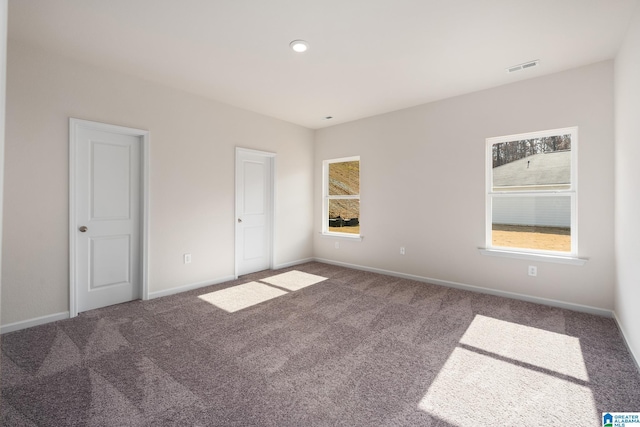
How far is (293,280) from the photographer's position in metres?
4.58

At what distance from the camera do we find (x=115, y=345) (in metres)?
2.57

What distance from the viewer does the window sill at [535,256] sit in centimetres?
331

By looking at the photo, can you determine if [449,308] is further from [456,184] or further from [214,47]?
[214,47]

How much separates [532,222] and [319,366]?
3115 millimetres

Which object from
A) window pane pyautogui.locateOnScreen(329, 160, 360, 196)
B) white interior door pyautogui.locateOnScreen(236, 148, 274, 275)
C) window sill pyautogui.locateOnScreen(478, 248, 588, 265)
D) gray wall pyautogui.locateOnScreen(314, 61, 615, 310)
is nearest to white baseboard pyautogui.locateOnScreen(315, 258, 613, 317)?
gray wall pyautogui.locateOnScreen(314, 61, 615, 310)

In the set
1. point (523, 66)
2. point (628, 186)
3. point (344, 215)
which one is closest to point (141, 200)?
point (344, 215)

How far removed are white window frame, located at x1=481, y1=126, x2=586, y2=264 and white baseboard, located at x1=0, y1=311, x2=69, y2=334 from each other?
4.91 m

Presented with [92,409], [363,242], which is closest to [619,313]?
[363,242]

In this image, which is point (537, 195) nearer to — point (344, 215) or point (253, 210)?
point (344, 215)

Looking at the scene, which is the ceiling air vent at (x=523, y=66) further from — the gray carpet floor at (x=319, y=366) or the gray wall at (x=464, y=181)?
the gray carpet floor at (x=319, y=366)

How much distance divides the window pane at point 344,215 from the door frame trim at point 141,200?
3253 millimetres

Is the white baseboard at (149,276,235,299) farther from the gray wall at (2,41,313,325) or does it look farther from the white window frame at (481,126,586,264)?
the white window frame at (481,126,586,264)

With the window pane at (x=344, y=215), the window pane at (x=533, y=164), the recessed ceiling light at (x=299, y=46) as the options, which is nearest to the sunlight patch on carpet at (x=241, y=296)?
the window pane at (x=344, y=215)

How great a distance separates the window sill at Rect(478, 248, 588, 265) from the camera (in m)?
3.31
